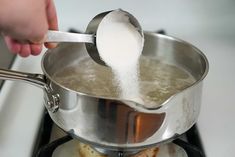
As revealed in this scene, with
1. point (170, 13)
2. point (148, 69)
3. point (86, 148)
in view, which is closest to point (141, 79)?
point (148, 69)

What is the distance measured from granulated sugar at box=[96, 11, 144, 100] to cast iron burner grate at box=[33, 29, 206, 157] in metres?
0.10

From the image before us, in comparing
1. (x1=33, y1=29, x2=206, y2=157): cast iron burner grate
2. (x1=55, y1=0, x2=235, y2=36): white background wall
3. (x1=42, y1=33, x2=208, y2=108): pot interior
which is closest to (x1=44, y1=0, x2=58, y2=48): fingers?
(x1=42, y1=33, x2=208, y2=108): pot interior

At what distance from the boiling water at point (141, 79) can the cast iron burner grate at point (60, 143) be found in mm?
64

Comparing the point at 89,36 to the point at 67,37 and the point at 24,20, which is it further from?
the point at 24,20

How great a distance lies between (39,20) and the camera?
0.46 metres

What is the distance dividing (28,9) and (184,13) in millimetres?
555

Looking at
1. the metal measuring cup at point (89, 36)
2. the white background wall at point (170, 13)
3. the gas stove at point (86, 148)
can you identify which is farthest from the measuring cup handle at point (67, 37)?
the white background wall at point (170, 13)

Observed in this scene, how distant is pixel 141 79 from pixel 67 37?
5.9 inches

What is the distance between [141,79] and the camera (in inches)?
25.0

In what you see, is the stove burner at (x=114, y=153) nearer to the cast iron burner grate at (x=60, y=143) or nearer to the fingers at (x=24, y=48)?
the cast iron burner grate at (x=60, y=143)

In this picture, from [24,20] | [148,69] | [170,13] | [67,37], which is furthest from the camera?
[170,13]

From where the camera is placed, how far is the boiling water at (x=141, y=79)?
585mm

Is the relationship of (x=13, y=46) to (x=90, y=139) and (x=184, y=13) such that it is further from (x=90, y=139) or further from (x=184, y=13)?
(x=184, y=13)

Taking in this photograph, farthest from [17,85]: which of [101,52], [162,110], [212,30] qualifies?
[212,30]
